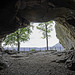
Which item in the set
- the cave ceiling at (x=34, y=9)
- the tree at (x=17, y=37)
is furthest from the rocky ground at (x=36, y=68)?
the tree at (x=17, y=37)

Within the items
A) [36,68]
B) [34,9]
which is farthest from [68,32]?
[36,68]

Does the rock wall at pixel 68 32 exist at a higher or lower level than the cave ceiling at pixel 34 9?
lower

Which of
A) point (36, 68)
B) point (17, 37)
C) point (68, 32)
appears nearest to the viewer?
point (36, 68)

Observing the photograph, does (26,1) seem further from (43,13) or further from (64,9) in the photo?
(64,9)

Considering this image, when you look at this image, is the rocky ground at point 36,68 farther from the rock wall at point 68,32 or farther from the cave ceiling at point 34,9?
the cave ceiling at point 34,9

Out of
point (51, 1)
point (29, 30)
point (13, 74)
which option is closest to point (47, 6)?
point (51, 1)

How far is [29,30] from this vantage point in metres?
25.5

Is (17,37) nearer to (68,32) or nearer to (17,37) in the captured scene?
(17,37)

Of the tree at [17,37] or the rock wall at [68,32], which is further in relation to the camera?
the tree at [17,37]

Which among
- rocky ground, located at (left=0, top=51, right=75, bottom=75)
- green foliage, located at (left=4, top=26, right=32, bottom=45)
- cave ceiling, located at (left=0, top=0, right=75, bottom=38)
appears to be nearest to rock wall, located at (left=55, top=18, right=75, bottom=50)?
cave ceiling, located at (left=0, top=0, right=75, bottom=38)

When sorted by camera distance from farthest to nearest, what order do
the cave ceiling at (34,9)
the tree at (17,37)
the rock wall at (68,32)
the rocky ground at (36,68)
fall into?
the tree at (17,37)
the rock wall at (68,32)
the rocky ground at (36,68)
the cave ceiling at (34,9)

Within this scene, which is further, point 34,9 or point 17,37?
point 17,37

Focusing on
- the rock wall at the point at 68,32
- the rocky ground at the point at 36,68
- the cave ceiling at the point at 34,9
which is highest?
the cave ceiling at the point at 34,9

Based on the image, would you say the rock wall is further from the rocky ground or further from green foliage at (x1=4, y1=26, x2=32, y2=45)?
green foliage at (x1=4, y1=26, x2=32, y2=45)
